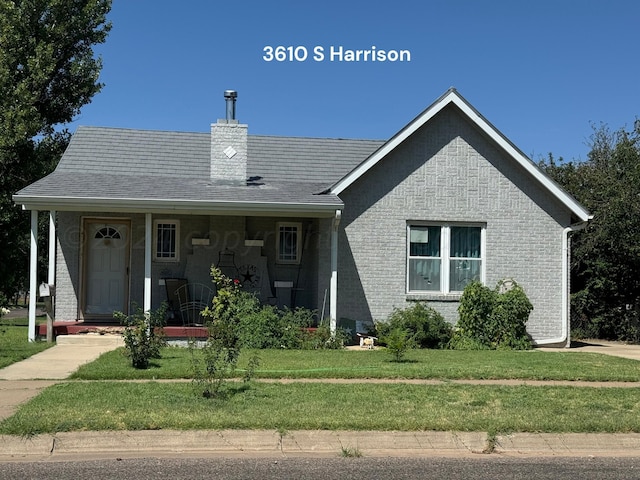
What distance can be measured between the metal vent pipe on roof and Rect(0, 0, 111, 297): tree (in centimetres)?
890

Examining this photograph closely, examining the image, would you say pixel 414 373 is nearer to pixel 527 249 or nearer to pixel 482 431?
pixel 482 431

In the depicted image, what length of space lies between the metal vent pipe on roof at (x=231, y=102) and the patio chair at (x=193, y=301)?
4081mm

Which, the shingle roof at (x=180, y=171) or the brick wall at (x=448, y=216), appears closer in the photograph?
the shingle roof at (x=180, y=171)

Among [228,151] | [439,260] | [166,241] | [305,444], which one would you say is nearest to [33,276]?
[166,241]

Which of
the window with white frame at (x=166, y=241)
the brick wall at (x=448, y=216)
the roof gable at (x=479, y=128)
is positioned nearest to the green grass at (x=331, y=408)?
the brick wall at (x=448, y=216)

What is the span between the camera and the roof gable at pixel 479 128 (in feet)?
52.7

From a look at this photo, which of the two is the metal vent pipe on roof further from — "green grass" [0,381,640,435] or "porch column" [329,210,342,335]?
"green grass" [0,381,640,435]

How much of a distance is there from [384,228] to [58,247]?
7.36 metres

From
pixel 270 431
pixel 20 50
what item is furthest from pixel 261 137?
pixel 270 431

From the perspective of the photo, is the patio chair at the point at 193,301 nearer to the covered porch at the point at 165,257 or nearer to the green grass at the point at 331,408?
the covered porch at the point at 165,257

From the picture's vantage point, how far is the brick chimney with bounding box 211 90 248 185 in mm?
17297

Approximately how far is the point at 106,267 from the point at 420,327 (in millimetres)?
7385

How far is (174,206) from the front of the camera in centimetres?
1488

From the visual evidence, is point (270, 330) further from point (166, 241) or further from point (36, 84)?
point (36, 84)
